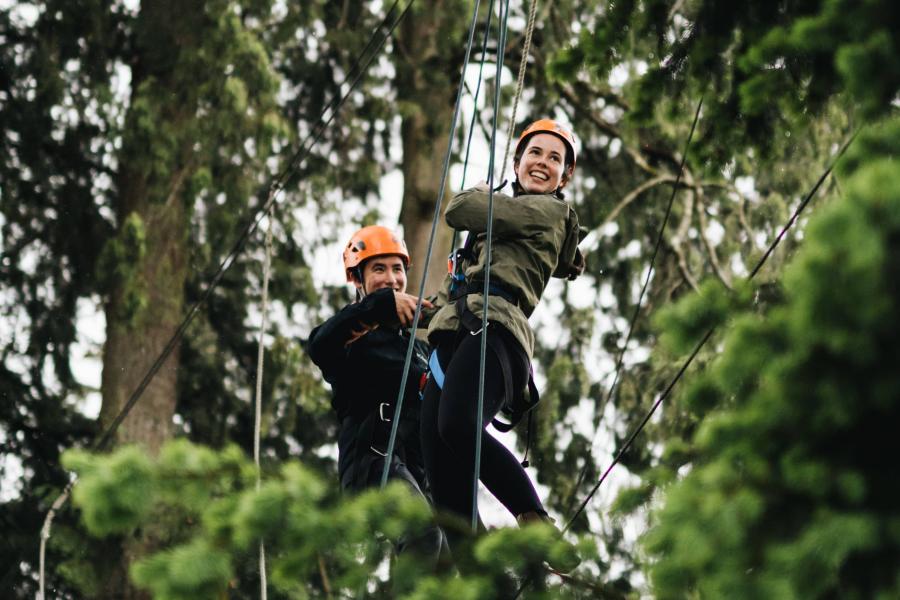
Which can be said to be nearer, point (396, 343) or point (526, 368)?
point (526, 368)

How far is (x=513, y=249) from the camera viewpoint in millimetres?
3797

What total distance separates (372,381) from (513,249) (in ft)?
2.40

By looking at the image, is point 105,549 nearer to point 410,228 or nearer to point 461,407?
point 410,228

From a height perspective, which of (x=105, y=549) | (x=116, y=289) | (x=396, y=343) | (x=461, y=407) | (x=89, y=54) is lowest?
(x=461, y=407)

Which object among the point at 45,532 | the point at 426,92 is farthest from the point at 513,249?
the point at 426,92

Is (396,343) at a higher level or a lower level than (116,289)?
lower

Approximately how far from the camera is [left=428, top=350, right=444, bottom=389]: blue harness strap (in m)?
3.74


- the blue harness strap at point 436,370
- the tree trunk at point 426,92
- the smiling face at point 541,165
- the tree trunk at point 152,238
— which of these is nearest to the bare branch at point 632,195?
the tree trunk at point 426,92

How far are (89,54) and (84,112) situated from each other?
1.29 feet

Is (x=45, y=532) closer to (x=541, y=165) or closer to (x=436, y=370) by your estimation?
(x=436, y=370)

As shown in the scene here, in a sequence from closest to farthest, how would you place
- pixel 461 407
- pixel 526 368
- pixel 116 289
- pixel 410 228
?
pixel 461 407, pixel 526 368, pixel 410 228, pixel 116 289

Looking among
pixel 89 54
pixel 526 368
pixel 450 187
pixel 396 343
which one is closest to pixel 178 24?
pixel 89 54

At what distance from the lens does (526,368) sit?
3.83 m

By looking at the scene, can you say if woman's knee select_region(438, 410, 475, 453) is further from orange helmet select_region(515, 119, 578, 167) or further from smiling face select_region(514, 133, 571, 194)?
orange helmet select_region(515, 119, 578, 167)
